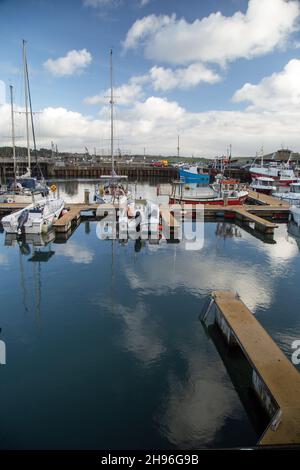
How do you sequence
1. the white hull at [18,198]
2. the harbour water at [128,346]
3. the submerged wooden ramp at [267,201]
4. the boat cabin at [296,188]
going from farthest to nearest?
1. the boat cabin at [296,188]
2. the submerged wooden ramp at [267,201]
3. the white hull at [18,198]
4. the harbour water at [128,346]

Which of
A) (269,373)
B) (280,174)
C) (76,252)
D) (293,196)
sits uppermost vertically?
(280,174)

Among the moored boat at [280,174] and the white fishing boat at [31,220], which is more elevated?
the moored boat at [280,174]

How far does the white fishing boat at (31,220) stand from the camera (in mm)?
22625

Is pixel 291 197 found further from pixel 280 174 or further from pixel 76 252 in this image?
pixel 76 252

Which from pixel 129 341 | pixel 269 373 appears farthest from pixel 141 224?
pixel 269 373

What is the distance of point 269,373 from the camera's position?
24.3 feet

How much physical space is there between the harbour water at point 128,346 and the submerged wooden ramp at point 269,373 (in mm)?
605

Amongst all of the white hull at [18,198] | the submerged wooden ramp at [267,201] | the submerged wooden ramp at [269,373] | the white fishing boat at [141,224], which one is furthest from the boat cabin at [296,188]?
the submerged wooden ramp at [269,373]

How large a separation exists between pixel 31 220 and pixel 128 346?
1581cm

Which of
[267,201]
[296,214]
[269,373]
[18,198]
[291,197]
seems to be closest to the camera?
[269,373]

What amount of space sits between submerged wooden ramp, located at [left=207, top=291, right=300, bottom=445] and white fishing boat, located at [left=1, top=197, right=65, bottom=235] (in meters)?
16.1

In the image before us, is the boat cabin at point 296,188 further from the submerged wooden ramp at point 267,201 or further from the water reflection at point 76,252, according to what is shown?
the water reflection at point 76,252

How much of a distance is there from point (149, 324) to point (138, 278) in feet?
14.4

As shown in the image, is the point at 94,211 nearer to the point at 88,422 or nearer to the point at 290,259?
the point at 290,259
